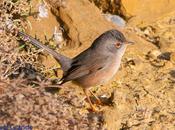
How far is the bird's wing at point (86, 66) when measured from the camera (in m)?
8.35

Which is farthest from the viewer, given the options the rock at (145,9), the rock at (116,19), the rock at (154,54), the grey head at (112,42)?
the rock at (145,9)

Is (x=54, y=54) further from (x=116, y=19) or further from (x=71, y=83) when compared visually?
(x=116, y=19)

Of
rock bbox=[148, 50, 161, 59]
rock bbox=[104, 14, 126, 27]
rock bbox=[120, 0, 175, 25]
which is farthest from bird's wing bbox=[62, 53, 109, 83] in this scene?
rock bbox=[120, 0, 175, 25]

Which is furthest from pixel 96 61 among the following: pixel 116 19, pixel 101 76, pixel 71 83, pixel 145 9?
pixel 145 9

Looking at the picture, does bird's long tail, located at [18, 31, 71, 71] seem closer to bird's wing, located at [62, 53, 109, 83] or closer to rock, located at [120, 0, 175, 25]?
bird's wing, located at [62, 53, 109, 83]

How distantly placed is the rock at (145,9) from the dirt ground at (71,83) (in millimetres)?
126

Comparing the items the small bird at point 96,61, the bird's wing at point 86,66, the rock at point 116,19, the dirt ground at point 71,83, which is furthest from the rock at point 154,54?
the bird's wing at point 86,66

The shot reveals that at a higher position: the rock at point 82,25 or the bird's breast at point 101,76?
the rock at point 82,25

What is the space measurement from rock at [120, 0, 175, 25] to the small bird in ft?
6.94

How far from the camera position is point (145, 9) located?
10.7 m

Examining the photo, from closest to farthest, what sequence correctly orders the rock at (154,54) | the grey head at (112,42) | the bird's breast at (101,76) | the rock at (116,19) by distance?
the bird's breast at (101,76) → the grey head at (112,42) → the rock at (154,54) → the rock at (116,19)

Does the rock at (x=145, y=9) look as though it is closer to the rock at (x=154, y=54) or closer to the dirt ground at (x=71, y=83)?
the dirt ground at (x=71, y=83)

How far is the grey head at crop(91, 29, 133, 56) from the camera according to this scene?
8453mm

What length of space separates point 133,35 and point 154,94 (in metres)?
1.72
